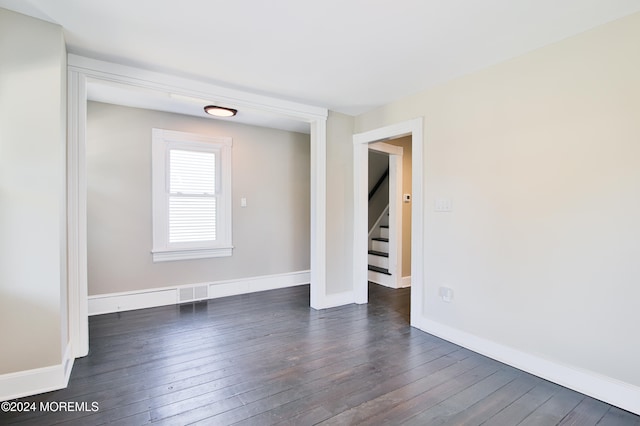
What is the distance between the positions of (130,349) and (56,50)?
2.36 m

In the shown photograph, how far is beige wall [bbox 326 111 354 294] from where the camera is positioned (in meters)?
3.87

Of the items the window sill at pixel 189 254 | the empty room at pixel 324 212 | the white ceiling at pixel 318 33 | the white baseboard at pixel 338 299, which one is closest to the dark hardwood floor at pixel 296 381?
the empty room at pixel 324 212

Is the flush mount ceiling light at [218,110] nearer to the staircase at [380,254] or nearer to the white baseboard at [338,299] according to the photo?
the white baseboard at [338,299]

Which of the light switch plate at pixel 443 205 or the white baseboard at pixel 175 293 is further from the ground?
the light switch plate at pixel 443 205

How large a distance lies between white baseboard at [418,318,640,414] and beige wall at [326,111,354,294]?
4.66 ft

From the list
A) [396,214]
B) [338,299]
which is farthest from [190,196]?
[396,214]

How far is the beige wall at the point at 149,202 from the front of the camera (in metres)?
3.56

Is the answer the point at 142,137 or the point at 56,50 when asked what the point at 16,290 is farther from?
the point at 142,137

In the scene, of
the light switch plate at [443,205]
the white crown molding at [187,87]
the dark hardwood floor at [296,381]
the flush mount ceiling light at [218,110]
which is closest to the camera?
the dark hardwood floor at [296,381]

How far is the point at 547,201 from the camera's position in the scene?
2.24m

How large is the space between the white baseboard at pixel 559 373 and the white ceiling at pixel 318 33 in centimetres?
231

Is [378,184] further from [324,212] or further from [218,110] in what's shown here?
[218,110]

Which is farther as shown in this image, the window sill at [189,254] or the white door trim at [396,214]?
the white door trim at [396,214]

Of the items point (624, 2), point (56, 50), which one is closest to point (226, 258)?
point (56, 50)
